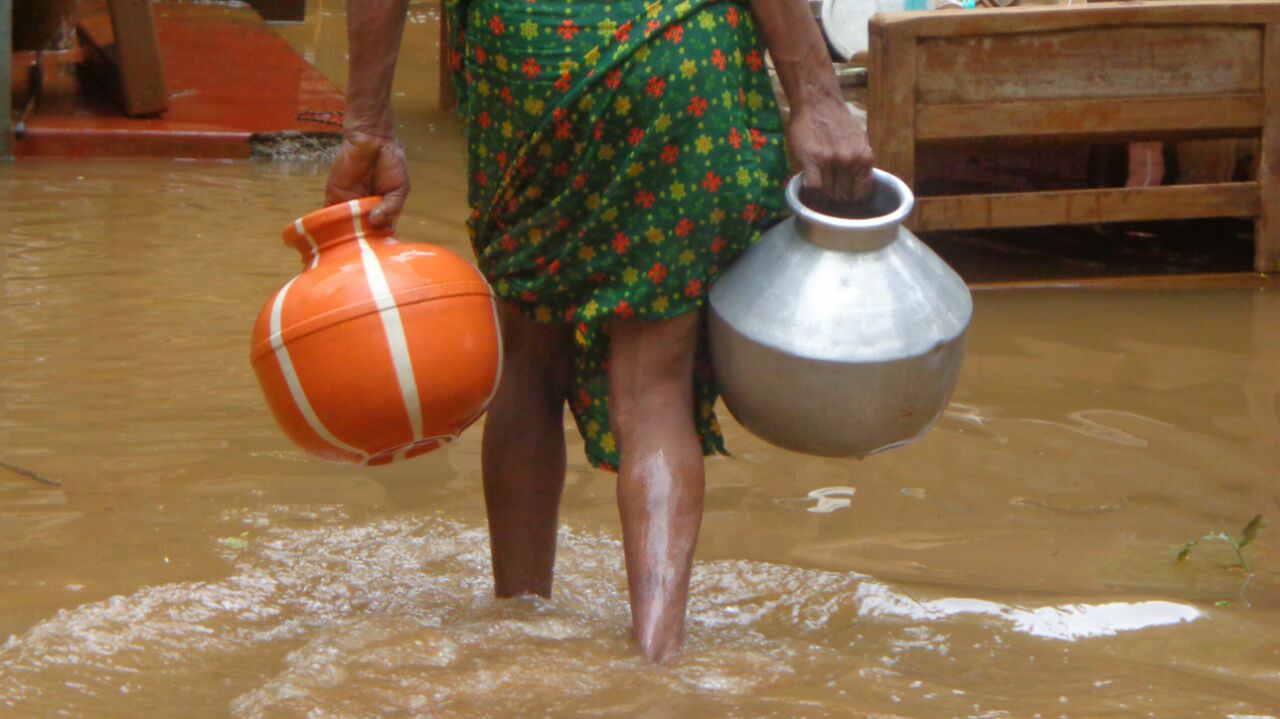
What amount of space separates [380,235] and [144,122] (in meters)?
4.48

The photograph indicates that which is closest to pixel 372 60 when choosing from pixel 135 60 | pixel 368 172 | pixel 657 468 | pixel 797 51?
pixel 368 172

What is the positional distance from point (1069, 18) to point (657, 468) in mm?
2997

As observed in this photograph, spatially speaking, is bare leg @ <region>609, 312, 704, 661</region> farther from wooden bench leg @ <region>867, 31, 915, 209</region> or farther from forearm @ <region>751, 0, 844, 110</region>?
wooden bench leg @ <region>867, 31, 915, 209</region>

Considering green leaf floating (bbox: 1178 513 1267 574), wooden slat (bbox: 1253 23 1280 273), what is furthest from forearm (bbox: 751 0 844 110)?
wooden slat (bbox: 1253 23 1280 273)

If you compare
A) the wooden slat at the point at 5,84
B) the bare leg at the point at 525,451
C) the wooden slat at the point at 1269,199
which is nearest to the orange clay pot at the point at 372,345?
the bare leg at the point at 525,451

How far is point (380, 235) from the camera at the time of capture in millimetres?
2230

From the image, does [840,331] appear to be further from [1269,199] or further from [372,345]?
[1269,199]

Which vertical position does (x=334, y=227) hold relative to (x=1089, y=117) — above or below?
above

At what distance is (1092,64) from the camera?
15.4 ft

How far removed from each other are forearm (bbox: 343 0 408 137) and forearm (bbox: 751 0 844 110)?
0.51 meters

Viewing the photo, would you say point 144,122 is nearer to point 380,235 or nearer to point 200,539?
point 200,539

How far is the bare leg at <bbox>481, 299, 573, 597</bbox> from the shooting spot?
2408 millimetres

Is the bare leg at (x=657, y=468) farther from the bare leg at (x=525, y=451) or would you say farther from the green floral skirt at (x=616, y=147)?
the bare leg at (x=525, y=451)

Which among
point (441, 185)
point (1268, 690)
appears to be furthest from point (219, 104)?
point (1268, 690)
